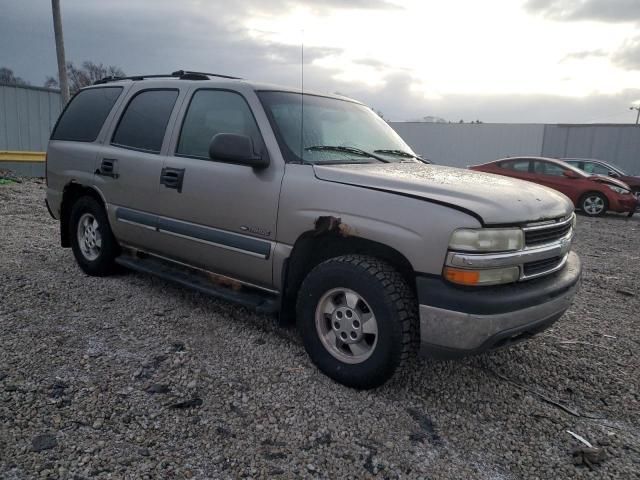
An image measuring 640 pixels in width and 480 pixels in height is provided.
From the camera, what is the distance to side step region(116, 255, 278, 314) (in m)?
3.40

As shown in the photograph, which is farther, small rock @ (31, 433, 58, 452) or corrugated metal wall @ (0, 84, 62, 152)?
corrugated metal wall @ (0, 84, 62, 152)

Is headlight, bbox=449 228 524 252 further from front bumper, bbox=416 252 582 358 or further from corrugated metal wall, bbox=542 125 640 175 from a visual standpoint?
corrugated metal wall, bbox=542 125 640 175

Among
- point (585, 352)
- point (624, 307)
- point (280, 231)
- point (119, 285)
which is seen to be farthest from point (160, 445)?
point (624, 307)

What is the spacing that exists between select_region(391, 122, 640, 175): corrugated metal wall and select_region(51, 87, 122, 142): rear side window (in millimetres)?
21342

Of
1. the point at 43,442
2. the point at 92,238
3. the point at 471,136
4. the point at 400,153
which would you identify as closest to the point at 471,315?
the point at 400,153

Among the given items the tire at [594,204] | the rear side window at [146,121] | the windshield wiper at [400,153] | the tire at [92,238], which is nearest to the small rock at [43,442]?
the rear side window at [146,121]

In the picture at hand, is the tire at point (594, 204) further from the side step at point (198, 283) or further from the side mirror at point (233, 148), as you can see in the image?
the side mirror at point (233, 148)

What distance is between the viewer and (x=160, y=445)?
2404 mm

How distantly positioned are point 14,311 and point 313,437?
278cm

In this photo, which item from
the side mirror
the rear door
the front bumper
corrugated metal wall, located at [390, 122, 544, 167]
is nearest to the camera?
the front bumper

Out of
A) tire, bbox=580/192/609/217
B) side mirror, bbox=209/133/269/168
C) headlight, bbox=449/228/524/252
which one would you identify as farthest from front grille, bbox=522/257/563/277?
tire, bbox=580/192/609/217

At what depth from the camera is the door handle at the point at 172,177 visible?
3826 mm

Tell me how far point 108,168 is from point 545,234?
3.62 m

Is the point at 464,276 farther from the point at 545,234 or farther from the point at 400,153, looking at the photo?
the point at 400,153
